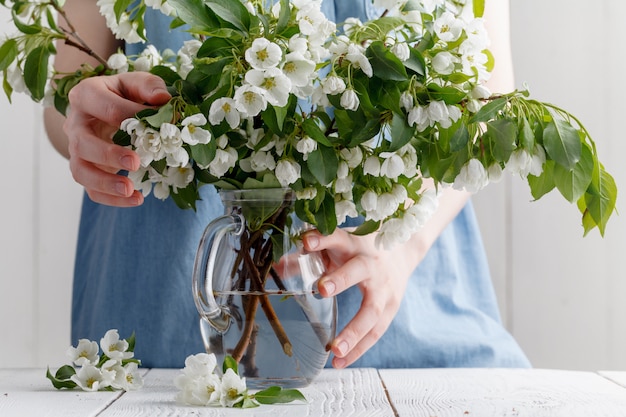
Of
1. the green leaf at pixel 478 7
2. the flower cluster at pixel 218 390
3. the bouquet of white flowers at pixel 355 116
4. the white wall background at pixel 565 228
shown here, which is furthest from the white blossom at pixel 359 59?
the white wall background at pixel 565 228

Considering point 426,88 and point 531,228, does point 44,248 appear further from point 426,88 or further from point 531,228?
point 426,88

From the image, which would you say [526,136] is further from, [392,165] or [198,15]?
[198,15]

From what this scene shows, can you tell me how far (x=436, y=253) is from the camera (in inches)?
35.5

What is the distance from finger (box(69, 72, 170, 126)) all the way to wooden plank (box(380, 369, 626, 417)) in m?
0.26

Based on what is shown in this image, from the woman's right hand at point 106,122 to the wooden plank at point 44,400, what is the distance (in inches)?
5.7

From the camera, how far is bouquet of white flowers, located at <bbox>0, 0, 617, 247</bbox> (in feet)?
1.49

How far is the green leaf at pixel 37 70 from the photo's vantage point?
57 cm

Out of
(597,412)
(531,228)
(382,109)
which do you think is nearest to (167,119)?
(382,109)

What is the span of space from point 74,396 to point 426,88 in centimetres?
33

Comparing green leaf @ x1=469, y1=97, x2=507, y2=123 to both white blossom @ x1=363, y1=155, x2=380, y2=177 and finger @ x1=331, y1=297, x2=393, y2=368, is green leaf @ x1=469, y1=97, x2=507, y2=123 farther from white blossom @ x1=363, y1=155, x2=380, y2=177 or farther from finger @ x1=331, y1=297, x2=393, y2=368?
finger @ x1=331, y1=297, x2=393, y2=368

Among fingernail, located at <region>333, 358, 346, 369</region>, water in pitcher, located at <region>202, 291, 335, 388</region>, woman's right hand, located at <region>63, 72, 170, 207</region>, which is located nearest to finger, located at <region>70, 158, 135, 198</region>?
woman's right hand, located at <region>63, 72, 170, 207</region>

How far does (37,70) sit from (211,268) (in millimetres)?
195

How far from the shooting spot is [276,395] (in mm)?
508

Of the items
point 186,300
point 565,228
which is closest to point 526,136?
point 186,300
